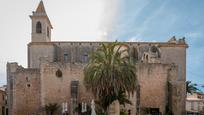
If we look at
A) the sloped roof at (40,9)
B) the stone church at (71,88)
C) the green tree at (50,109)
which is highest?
the sloped roof at (40,9)

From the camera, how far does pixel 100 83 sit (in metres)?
27.0

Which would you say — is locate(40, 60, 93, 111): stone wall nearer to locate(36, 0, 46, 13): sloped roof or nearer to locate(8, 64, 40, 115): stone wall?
locate(8, 64, 40, 115): stone wall

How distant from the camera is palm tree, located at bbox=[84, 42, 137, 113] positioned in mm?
27000

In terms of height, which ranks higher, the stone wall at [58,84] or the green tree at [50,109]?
the stone wall at [58,84]

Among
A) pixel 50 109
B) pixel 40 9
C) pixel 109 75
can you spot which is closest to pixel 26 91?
pixel 50 109

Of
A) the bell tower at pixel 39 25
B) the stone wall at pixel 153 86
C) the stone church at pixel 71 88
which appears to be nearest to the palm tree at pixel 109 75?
the stone church at pixel 71 88

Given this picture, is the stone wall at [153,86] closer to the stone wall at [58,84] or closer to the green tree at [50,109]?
the stone wall at [58,84]

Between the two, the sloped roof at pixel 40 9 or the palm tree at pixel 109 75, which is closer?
the palm tree at pixel 109 75

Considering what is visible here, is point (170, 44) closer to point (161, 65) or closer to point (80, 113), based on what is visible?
point (161, 65)

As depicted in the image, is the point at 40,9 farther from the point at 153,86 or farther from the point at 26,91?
the point at 153,86

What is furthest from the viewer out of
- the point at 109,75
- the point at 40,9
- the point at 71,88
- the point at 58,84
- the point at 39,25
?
the point at 40,9

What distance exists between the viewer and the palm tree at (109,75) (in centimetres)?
2700

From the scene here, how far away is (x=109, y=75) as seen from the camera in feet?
88.4

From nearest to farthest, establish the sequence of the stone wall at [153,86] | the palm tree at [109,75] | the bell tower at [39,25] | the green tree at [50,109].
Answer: the palm tree at [109,75] → the green tree at [50,109] → the stone wall at [153,86] → the bell tower at [39,25]
